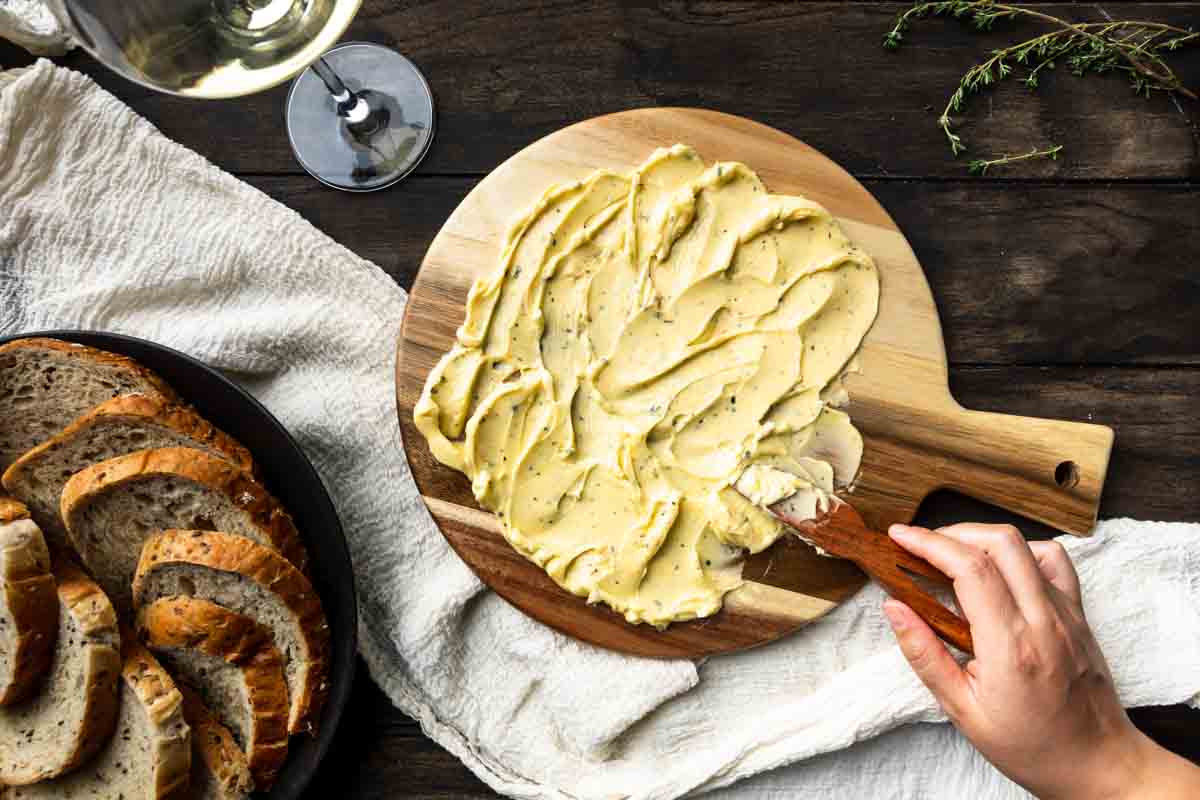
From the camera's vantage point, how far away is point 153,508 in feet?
5.93

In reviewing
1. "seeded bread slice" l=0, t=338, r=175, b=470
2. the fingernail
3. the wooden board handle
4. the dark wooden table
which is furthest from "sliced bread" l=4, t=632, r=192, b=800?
the wooden board handle

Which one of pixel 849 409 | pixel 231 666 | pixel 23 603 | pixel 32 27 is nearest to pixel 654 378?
pixel 849 409

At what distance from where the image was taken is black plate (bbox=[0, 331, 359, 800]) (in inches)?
71.7

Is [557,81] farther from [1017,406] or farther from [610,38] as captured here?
[1017,406]

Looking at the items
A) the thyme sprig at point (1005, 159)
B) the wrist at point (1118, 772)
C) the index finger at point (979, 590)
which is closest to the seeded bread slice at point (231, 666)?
the index finger at point (979, 590)

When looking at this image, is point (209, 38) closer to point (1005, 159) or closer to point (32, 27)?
point (32, 27)

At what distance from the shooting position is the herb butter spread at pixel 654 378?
1.85m

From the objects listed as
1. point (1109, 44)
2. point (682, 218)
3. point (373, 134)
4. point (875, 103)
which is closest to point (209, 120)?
point (373, 134)

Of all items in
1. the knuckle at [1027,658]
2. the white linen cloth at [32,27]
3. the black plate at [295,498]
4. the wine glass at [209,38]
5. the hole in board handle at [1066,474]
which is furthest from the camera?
the white linen cloth at [32,27]

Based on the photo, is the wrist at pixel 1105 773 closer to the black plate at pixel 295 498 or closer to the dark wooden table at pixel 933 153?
the dark wooden table at pixel 933 153

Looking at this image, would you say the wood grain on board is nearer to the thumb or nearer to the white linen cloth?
the white linen cloth

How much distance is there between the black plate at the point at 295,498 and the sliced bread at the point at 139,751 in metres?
0.20

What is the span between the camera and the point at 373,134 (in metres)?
2.07

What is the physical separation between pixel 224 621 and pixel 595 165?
104cm
